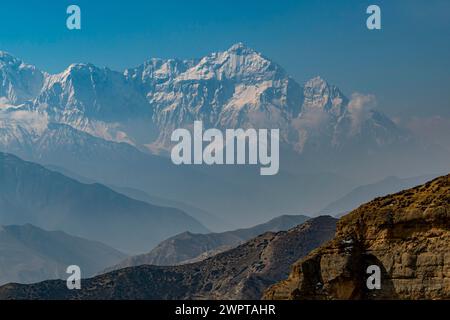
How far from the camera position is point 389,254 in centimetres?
6038

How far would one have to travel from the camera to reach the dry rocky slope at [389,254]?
5809cm

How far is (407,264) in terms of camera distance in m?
59.0

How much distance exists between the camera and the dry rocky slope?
191ft
